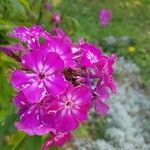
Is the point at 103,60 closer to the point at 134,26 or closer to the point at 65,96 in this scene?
the point at 65,96

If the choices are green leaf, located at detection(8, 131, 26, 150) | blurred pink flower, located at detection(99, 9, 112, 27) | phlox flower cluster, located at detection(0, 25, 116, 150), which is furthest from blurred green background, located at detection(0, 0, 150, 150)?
phlox flower cluster, located at detection(0, 25, 116, 150)

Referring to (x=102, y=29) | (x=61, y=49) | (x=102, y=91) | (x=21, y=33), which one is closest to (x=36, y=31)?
(x=21, y=33)

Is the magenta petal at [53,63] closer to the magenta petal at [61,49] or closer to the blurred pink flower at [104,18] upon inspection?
the magenta petal at [61,49]

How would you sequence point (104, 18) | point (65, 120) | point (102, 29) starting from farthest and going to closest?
point (102, 29)
point (104, 18)
point (65, 120)

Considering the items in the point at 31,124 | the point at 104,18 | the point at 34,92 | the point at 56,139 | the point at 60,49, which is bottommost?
the point at 104,18

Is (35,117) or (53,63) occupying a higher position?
(53,63)

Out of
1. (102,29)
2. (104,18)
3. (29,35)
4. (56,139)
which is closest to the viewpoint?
(29,35)

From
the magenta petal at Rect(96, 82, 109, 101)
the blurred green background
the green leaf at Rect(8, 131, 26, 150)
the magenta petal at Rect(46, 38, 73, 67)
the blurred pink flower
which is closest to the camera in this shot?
the magenta petal at Rect(46, 38, 73, 67)

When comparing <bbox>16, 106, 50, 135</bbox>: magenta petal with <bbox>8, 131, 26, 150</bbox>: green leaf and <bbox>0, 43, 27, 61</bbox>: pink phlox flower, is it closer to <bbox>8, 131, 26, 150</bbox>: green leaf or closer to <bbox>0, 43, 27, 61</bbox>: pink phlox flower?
<bbox>0, 43, 27, 61</bbox>: pink phlox flower

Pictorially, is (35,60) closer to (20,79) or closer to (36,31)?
(20,79)
